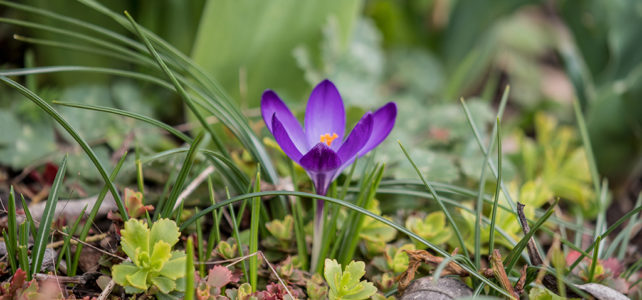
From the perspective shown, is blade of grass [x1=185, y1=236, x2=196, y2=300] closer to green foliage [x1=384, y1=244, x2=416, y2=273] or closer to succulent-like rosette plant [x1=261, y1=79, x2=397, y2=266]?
succulent-like rosette plant [x1=261, y1=79, x2=397, y2=266]

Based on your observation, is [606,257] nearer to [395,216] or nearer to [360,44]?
[395,216]

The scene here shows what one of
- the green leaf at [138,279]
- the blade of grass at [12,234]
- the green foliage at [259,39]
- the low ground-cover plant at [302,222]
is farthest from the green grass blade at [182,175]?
the green foliage at [259,39]

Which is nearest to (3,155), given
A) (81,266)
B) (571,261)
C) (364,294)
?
(81,266)

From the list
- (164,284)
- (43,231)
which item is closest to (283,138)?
(164,284)

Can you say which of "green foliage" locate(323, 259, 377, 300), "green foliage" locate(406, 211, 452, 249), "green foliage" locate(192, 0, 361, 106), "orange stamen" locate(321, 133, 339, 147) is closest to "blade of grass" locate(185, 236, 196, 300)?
"green foliage" locate(323, 259, 377, 300)

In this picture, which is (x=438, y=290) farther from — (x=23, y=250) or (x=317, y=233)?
(x=23, y=250)
